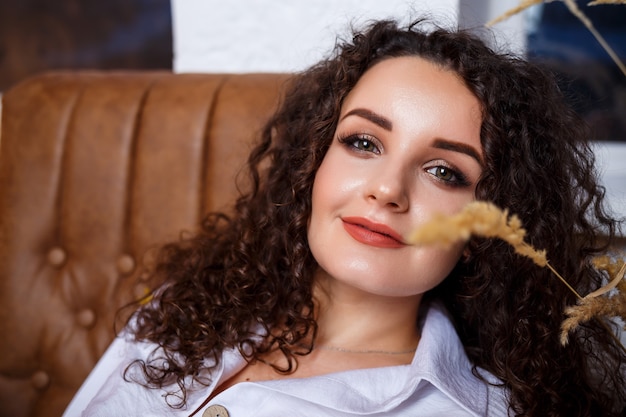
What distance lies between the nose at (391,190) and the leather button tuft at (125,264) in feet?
2.26

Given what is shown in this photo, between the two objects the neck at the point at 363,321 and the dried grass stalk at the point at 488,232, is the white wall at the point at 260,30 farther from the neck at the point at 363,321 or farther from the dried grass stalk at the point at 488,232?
the dried grass stalk at the point at 488,232

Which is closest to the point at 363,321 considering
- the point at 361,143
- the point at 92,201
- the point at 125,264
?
the point at 361,143

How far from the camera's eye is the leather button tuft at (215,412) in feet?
3.69

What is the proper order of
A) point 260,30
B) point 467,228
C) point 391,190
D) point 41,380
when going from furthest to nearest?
point 260,30 < point 41,380 < point 391,190 < point 467,228

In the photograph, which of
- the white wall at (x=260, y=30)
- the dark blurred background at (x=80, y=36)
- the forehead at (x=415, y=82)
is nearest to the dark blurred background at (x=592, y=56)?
the white wall at (x=260, y=30)

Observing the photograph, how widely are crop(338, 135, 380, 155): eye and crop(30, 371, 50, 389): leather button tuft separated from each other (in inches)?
35.6

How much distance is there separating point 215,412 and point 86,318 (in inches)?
20.5

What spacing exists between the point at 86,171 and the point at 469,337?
95 centimetres

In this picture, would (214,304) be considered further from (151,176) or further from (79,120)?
(79,120)

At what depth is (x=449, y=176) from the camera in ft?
3.65

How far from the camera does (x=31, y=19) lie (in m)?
2.83

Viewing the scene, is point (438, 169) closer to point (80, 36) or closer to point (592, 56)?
point (592, 56)

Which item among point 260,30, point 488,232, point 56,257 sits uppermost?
point 488,232

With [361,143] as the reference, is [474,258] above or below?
below
